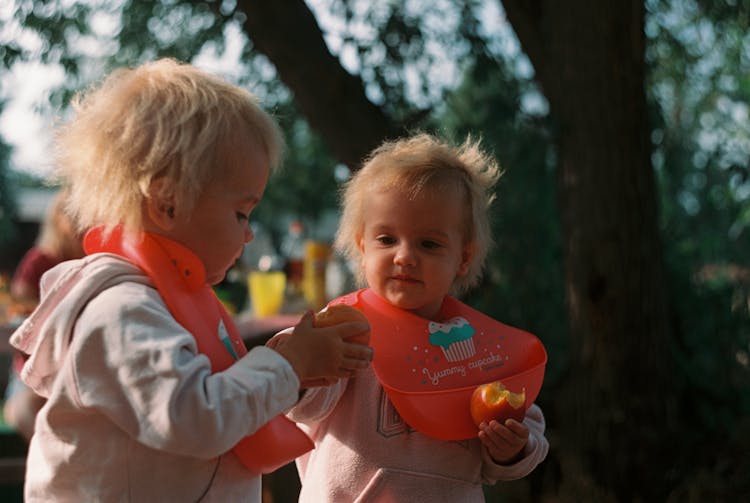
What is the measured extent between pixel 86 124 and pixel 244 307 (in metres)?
5.79

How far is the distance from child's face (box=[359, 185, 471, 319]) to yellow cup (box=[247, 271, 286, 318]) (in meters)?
2.85

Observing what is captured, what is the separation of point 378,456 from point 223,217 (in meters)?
0.66

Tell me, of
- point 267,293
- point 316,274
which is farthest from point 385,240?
point 316,274

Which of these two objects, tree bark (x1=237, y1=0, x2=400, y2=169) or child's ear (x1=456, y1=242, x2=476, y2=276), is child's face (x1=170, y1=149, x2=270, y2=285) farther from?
tree bark (x1=237, y1=0, x2=400, y2=169)

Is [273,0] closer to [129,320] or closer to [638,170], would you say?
[638,170]

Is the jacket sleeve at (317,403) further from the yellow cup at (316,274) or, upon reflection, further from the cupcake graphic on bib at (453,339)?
the yellow cup at (316,274)

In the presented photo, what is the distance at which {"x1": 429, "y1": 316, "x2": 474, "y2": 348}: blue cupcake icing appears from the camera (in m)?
1.91

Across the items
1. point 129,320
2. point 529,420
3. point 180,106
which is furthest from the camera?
point 529,420

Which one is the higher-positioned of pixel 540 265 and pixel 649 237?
pixel 649 237

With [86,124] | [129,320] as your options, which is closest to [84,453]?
[129,320]

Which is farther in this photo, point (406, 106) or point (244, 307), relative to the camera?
point (244, 307)

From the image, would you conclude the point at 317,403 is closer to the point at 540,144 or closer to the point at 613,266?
the point at 613,266

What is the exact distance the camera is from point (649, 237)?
417cm

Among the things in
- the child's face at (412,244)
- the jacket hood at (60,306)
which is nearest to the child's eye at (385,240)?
the child's face at (412,244)
